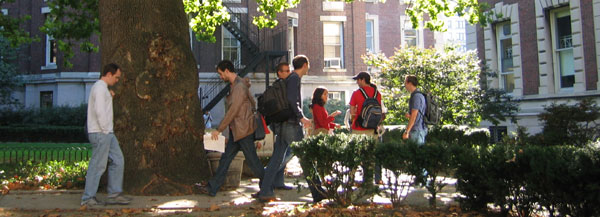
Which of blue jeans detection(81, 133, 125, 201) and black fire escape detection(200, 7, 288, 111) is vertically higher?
black fire escape detection(200, 7, 288, 111)

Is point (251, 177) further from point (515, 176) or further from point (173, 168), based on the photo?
point (515, 176)

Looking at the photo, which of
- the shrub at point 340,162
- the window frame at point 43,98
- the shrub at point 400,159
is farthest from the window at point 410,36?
the shrub at point 400,159

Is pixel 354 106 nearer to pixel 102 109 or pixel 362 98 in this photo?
pixel 362 98

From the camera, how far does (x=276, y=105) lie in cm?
682

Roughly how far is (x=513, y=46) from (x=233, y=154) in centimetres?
1450

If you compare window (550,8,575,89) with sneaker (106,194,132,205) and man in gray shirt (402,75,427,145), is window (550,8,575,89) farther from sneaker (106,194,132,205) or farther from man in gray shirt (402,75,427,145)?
sneaker (106,194,132,205)

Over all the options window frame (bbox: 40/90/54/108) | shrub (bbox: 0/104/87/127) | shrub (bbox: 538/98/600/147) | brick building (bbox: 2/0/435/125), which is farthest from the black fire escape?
shrub (bbox: 538/98/600/147)

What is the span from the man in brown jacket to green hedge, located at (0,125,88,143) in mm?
14924

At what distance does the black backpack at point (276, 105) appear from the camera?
22.3 ft

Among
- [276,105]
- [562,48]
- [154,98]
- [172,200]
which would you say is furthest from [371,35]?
[172,200]

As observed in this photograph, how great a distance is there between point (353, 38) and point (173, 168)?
858 inches

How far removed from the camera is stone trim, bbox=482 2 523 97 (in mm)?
18656

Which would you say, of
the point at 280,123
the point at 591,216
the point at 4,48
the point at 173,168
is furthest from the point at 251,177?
the point at 4,48

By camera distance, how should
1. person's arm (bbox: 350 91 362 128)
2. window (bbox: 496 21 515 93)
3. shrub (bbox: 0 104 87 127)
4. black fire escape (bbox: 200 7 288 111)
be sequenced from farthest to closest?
1. black fire escape (bbox: 200 7 288 111)
2. shrub (bbox: 0 104 87 127)
3. window (bbox: 496 21 515 93)
4. person's arm (bbox: 350 91 362 128)
